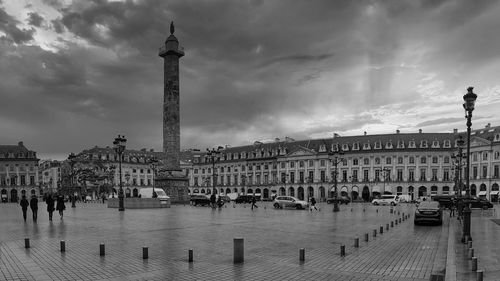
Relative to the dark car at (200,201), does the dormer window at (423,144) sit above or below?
above

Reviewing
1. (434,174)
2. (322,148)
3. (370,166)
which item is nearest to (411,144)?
(434,174)

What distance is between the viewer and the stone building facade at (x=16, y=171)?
12219 centimetres

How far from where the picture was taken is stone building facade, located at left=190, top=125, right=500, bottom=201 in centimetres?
9944

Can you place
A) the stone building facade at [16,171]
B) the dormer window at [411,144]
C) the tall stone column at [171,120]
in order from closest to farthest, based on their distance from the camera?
the tall stone column at [171,120]
the dormer window at [411,144]
the stone building facade at [16,171]

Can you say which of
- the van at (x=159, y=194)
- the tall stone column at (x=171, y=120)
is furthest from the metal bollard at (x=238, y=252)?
the tall stone column at (x=171, y=120)

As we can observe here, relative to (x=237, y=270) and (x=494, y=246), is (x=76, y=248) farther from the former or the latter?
(x=494, y=246)

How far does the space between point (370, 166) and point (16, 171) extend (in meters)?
103

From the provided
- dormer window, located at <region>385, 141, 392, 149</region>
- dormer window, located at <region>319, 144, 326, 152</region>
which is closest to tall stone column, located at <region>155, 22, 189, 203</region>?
dormer window, located at <region>319, 144, 326, 152</region>

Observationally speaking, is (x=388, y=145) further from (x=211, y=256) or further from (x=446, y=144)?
(x=211, y=256)

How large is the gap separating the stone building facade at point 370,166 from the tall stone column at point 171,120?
52894 mm

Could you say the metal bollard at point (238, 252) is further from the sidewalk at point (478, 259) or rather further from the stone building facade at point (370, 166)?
the stone building facade at point (370, 166)

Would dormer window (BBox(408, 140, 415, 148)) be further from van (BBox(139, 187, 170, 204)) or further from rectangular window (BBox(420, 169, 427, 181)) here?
van (BBox(139, 187, 170, 204))

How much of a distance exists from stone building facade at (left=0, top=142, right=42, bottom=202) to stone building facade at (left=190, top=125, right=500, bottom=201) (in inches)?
2459

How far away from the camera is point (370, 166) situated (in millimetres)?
111750
